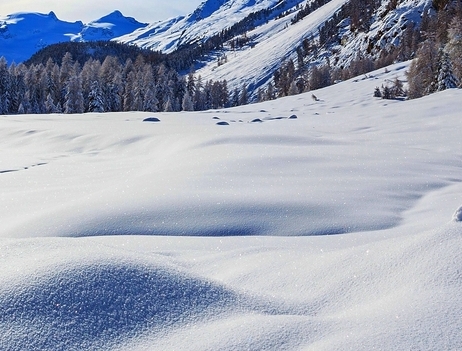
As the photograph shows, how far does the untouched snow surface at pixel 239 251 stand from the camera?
4.09 ft

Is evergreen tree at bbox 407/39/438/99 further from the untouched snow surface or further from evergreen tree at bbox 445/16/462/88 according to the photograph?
the untouched snow surface

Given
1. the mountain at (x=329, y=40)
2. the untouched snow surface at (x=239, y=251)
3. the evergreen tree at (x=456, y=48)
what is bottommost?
the untouched snow surface at (x=239, y=251)

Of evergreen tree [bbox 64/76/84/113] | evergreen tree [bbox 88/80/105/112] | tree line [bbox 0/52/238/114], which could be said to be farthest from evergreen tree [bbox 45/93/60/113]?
evergreen tree [bbox 88/80/105/112]

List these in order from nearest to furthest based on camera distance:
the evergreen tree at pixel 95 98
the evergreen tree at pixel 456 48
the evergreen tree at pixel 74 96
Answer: the evergreen tree at pixel 456 48, the evergreen tree at pixel 95 98, the evergreen tree at pixel 74 96

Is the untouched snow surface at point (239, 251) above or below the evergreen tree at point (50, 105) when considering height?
below

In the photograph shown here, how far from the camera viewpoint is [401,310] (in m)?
1.33

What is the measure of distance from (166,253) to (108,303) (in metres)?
1.03

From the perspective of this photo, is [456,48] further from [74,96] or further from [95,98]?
[74,96]

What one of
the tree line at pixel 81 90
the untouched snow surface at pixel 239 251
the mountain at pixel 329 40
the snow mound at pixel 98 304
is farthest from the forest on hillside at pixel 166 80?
the snow mound at pixel 98 304

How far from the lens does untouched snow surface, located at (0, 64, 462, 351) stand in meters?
1.25

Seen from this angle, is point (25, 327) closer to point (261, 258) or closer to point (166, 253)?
point (166, 253)

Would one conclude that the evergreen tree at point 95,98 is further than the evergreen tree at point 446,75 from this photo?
Yes

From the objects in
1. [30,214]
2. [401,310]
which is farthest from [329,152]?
[401,310]

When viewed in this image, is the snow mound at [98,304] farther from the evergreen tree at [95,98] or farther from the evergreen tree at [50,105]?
the evergreen tree at [50,105]
